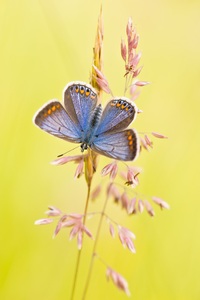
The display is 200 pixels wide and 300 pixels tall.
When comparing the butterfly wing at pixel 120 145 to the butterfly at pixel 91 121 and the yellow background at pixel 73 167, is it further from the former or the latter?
the yellow background at pixel 73 167

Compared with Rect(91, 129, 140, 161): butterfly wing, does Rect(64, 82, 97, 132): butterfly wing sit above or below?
above

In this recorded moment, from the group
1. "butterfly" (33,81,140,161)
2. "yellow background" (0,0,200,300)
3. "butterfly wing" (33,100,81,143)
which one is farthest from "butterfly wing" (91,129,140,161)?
"yellow background" (0,0,200,300)

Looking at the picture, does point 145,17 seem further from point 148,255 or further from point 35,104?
point 148,255

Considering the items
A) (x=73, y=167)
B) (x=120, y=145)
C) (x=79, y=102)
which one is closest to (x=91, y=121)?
(x=79, y=102)

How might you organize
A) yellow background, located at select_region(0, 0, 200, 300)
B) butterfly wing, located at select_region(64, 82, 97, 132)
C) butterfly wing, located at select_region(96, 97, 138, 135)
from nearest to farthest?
butterfly wing, located at select_region(96, 97, 138, 135) < butterfly wing, located at select_region(64, 82, 97, 132) < yellow background, located at select_region(0, 0, 200, 300)

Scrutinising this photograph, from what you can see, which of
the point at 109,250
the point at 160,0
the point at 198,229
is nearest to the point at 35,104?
the point at 109,250

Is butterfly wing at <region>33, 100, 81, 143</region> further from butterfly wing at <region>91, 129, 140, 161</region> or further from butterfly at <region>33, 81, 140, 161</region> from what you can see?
butterfly wing at <region>91, 129, 140, 161</region>

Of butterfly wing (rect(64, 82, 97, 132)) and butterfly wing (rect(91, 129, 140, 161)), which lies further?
butterfly wing (rect(64, 82, 97, 132))
